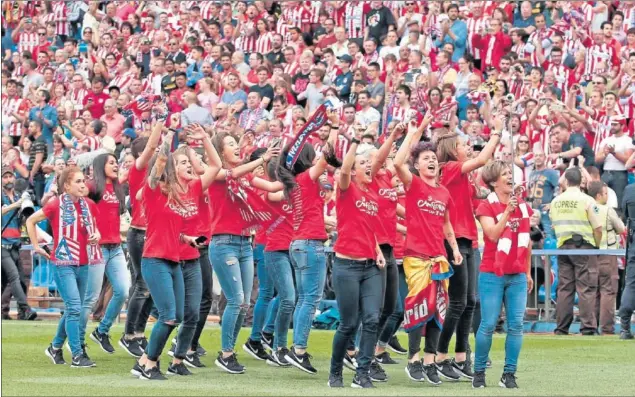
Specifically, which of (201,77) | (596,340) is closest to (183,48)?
(201,77)

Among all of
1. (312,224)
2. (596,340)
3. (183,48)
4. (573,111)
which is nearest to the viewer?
(312,224)

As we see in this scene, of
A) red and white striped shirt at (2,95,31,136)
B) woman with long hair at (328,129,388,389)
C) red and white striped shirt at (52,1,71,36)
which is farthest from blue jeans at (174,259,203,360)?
red and white striped shirt at (52,1,71,36)

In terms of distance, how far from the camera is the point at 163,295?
37.5 ft

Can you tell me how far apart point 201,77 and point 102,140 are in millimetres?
3068

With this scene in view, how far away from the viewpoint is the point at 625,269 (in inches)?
665

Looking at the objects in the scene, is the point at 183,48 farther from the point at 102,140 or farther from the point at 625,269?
the point at 625,269

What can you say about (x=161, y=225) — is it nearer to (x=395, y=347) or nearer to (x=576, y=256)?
(x=395, y=347)

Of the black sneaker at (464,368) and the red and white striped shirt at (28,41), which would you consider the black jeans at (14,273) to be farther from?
the red and white striped shirt at (28,41)

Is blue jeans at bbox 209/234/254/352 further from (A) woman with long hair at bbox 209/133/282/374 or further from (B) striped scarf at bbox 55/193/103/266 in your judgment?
(B) striped scarf at bbox 55/193/103/266

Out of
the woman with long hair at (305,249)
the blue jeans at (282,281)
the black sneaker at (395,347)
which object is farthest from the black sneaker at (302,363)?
the black sneaker at (395,347)

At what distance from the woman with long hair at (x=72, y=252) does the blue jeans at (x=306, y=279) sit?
2.07 meters

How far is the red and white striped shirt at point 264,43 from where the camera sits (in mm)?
26719

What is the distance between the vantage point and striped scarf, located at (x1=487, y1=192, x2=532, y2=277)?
10.9 meters

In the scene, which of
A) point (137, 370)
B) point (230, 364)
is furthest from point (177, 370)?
point (230, 364)
